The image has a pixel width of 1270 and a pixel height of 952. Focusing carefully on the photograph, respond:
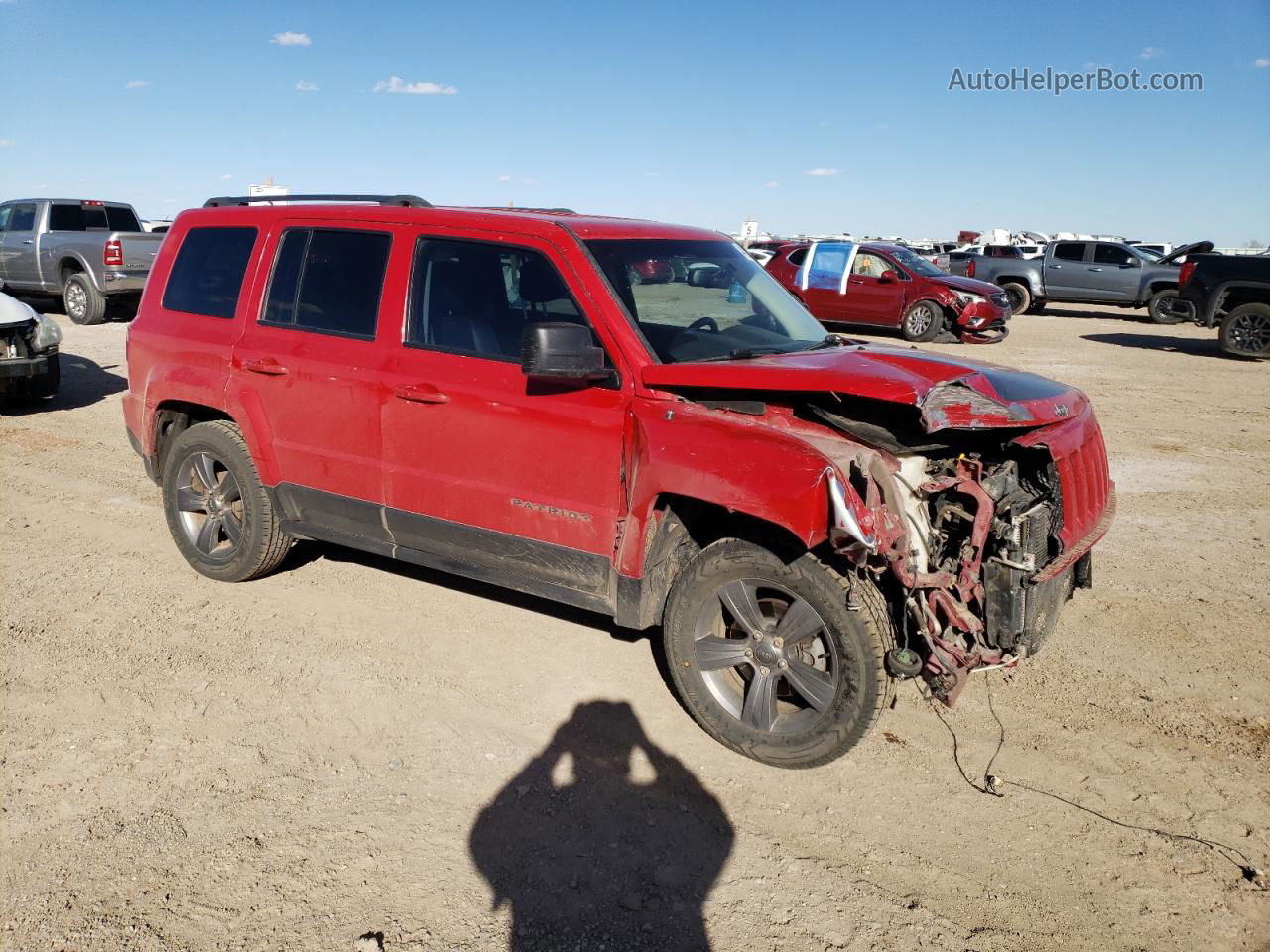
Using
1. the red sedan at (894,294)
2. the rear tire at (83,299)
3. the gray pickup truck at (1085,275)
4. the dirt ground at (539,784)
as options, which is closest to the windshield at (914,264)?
the red sedan at (894,294)

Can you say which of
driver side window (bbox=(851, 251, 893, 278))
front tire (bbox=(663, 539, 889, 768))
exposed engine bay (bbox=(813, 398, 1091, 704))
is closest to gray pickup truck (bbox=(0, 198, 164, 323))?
driver side window (bbox=(851, 251, 893, 278))

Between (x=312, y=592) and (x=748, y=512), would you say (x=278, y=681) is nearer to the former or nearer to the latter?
(x=312, y=592)

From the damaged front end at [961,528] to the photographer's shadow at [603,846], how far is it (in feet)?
3.07

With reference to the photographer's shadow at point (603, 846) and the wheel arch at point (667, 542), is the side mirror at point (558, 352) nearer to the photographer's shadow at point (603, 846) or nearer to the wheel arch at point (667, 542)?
the wheel arch at point (667, 542)

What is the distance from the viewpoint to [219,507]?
5.39 meters

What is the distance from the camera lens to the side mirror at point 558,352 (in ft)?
11.8

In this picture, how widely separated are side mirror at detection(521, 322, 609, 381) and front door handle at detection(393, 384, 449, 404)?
2.37 feet

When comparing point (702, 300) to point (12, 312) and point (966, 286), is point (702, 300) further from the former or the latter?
point (966, 286)

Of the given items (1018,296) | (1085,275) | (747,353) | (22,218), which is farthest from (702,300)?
(1018,296)

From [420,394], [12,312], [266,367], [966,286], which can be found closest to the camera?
[420,394]

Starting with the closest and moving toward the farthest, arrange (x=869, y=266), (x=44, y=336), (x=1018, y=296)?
1. (x=44, y=336)
2. (x=869, y=266)
3. (x=1018, y=296)

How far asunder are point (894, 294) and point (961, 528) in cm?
1483

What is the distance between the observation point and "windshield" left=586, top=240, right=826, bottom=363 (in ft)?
13.6

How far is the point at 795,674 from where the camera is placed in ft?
12.0
